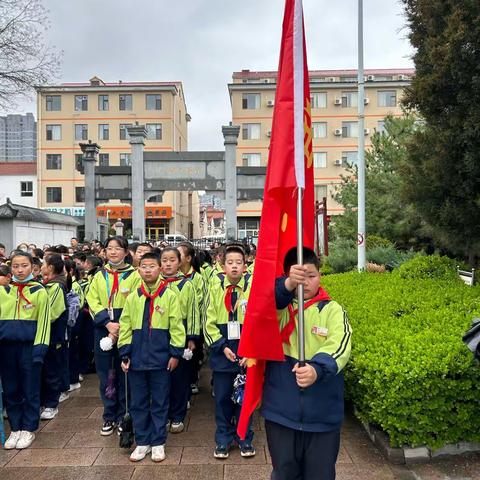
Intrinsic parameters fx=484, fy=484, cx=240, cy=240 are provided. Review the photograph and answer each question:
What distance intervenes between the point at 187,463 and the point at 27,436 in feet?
5.34

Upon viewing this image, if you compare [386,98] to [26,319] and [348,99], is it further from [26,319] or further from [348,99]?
[26,319]

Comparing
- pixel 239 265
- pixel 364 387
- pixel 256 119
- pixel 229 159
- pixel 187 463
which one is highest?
pixel 256 119

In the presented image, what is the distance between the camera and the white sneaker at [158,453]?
4.24m

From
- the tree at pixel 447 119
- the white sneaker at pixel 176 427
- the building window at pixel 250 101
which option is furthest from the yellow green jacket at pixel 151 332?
the building window at pixel 250 101

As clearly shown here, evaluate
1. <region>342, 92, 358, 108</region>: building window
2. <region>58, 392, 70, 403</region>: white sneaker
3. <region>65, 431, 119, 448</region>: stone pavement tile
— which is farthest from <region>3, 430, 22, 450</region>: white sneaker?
<region>342, 92, 358, 108</region>: building window

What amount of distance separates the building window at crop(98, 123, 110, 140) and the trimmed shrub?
126 ft

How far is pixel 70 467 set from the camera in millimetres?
4137

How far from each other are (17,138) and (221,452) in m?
96.3

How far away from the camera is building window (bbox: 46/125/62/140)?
42.8 m

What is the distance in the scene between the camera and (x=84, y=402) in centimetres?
588

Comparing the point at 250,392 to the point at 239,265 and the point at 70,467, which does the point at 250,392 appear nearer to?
the point at 239,265

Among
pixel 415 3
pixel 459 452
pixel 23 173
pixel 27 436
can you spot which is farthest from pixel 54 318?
pixel 23 173

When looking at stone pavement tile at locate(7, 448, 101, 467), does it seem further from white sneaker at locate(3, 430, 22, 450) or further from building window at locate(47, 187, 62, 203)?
building window at locate(47, 187, 62, 203)

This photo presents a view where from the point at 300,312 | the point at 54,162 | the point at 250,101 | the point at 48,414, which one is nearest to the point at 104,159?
the point at 54,162
